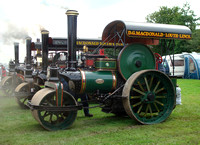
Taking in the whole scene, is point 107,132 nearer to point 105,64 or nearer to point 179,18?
point 105,64

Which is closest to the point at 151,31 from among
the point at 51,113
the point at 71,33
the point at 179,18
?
the point at 71,33

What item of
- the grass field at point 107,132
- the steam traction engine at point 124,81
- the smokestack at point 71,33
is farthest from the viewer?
the smokestack at point 71,33

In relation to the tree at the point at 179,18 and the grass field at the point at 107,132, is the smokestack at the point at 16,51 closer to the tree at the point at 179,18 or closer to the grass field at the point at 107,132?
the grass field at the point at 107,132

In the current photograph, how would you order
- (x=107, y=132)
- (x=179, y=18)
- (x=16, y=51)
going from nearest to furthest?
(x=107, y=132), (x=16, y=51), (x=179, y=18)

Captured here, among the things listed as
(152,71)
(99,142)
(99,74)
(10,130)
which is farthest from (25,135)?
(152,71)

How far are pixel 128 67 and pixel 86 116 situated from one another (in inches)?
57.1

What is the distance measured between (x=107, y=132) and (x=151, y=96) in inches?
43.2

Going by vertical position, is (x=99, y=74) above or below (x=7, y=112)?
above

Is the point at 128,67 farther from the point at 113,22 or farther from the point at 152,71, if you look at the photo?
the point at 113,22

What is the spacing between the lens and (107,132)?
4.09 meters

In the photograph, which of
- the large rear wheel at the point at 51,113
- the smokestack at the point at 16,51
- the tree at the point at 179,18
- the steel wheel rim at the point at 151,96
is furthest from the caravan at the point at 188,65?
the large rear wheel at the point at 51,113

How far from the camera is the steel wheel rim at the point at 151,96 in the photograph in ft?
15.2

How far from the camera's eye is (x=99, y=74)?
4.68 metres

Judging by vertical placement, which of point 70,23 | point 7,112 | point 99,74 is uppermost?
point 70,23
